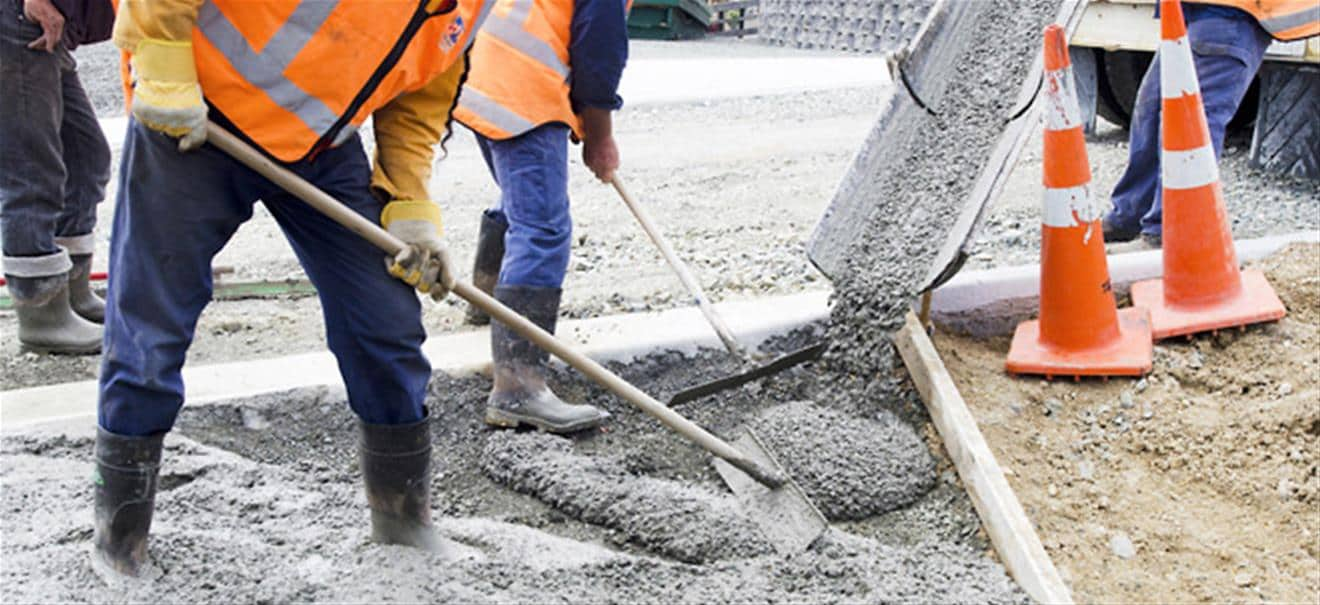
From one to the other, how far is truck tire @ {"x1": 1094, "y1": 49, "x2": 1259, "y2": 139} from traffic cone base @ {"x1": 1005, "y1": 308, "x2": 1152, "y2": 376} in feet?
13.7

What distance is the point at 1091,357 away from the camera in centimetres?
389

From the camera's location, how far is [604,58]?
12.1 feet

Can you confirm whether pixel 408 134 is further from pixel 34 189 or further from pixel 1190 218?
pixel 1190 218

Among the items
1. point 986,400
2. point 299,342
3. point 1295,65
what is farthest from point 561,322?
point 1295,65

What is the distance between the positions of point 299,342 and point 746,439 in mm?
1748

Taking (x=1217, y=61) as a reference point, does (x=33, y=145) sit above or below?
below

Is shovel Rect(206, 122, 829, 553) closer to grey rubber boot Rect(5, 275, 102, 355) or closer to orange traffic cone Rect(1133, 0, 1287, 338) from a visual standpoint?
orange traffic cone Rect(1133, 0, 1287, 338)

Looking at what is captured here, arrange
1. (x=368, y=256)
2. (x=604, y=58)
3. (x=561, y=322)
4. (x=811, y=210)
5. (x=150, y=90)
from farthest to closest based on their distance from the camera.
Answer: (x=811, y=210) → (x=561, y=322) → (x=604, y=58) → (x=368, y=256) → (x=150, y=90)

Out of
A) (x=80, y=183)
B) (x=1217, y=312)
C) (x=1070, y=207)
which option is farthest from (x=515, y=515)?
(x=1217, y=312)

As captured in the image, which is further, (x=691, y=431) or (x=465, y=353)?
(x=465, y=353)

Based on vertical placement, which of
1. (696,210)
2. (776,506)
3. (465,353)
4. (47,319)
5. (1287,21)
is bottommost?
(696,210)

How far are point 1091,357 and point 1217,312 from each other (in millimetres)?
517

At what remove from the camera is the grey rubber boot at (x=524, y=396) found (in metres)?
3.65

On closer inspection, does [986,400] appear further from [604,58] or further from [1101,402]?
[604,58]
